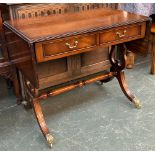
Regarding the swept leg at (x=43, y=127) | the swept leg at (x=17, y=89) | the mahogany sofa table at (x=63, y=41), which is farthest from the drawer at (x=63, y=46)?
the swept leg at (x=17, y=89)

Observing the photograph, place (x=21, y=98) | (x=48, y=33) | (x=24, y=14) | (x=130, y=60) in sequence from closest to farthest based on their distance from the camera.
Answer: (x=48, y=33)
(x=24, y=14)
(x=21, y=98)
(x=130, y=60)

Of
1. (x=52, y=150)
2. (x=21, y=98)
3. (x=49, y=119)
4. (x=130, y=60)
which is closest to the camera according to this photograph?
(x=52, y=150)

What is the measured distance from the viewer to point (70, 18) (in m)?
1.81

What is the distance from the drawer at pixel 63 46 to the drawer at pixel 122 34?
3.3 inches

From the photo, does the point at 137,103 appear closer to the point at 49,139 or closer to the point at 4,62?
the point at 49,139

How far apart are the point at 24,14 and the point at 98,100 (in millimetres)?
1012

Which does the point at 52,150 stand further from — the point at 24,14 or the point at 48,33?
the point at 24,14

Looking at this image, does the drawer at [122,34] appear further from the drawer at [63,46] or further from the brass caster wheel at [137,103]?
the brass caster wheel at [137,103]

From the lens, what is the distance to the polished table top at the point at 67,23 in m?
1.49

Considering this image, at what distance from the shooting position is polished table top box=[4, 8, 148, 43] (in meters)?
1.49

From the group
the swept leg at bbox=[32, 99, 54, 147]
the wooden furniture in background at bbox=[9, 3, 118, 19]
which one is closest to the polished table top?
the wooden furniture in background at bbox=[9, 3, 118, 19]

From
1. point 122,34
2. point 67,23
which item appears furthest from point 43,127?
point 122,34

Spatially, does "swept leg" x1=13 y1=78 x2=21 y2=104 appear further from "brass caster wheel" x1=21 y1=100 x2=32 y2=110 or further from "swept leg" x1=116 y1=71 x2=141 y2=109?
"swept leg" x1=116 y1=71 x2=141 y2=109

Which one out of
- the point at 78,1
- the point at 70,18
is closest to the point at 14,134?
the point at 70,18
